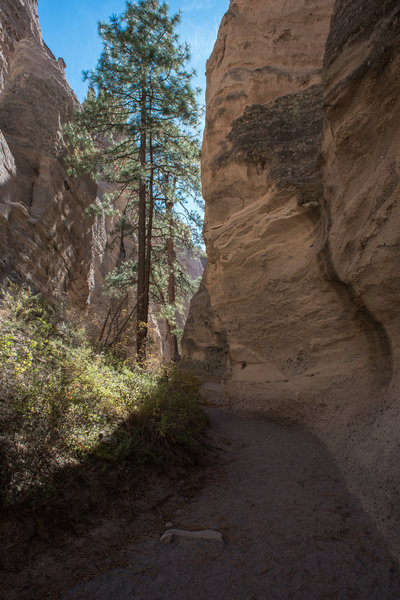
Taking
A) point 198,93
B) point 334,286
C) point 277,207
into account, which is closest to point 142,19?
point 198,93

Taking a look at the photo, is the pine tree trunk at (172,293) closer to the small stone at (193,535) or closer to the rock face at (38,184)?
the rock face at (38,184)

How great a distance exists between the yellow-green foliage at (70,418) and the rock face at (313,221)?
1.84m

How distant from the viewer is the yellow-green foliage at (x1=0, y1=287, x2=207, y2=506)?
8.87 ft

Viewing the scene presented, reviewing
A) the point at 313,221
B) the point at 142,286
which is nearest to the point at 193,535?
the point at 313,221

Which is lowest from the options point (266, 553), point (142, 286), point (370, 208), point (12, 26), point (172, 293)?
point (266, 553)

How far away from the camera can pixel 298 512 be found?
111 inches

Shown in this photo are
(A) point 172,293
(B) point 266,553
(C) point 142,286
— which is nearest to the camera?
(B) point 266,553

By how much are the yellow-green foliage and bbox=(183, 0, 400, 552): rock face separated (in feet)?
6.03

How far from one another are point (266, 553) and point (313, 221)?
14.1 ft

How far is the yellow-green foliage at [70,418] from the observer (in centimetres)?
270

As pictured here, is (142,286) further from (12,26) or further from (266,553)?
(12,26)

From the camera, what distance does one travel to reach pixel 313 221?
16.5ft

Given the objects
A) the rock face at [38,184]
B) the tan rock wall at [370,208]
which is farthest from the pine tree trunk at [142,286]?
the tan rock wall at [370,208]

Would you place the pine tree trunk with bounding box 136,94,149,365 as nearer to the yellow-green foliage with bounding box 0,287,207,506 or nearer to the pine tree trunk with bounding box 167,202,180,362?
the pine tree trunk with bounding box 167,202,180,362
